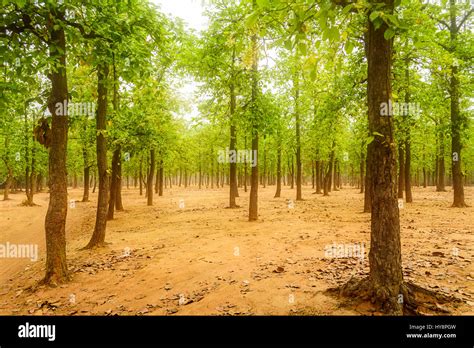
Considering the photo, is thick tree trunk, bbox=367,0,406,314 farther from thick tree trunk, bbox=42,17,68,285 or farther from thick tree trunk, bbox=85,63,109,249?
thick tree trunk, bbox=85,63,109,249

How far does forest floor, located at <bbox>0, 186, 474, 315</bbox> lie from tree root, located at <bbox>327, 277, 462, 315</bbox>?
11 centimetres

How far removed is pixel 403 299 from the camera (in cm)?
533

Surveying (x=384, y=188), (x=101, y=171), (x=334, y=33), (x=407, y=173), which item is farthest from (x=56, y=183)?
(x=407, y=173)

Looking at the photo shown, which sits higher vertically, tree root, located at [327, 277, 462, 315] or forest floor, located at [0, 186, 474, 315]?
tree root, located at [327, 277, 462, 315]

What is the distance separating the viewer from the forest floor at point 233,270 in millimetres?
6438

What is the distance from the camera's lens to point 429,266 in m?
7.89

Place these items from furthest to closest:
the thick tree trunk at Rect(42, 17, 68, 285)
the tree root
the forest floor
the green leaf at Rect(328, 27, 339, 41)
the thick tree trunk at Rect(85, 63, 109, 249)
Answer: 1. the thick tree trunk at Rect(85, 63, 109, 249)
2. the thick tree trunk at Rect(42, 17, 68, 285)
3. the forest floor
4. the tree root
5. the green leaf at Rect(328, 27, 339, 41)

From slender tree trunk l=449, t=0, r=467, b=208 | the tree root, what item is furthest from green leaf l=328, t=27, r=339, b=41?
slender tree trunk l=449, t=0, r=467, b=208

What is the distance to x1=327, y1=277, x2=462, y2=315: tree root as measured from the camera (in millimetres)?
5230

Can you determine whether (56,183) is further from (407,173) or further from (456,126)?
(407,173)

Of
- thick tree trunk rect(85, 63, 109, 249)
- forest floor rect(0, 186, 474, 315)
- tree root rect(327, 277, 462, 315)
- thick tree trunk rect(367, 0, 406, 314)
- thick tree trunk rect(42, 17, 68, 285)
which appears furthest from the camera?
thick tree trunk rect(85, 63, 109, 249)
